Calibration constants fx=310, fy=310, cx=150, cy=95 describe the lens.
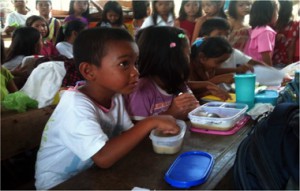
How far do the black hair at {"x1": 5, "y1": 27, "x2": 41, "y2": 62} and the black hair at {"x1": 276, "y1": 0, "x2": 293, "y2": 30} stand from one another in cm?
247

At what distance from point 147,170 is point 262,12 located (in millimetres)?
2574

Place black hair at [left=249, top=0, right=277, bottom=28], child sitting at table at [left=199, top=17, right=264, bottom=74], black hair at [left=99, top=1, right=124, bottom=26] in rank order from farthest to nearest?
black hair at [left=99, top=1, right=124, bottom=26], black hair at [left=249, top=0, right=277, bottom=28], child sitting at table at [left=199, top=17, right=264, bottom=74]

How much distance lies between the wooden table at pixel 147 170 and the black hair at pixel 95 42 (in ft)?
1.16

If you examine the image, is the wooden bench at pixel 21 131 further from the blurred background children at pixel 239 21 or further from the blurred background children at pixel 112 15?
the blurred background children at pixel 112 15

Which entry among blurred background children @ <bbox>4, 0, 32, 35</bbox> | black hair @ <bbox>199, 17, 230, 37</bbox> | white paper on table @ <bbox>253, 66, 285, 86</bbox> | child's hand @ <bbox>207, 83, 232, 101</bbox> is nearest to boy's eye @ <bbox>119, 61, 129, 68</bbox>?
child's hand @ <bbox>207, 83, 232, 101</bbox>

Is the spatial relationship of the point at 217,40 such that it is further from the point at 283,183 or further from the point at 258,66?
the point at 283,183

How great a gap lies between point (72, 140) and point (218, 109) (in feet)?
2.12

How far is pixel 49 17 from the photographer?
13.8ft

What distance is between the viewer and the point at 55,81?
83.4 inches

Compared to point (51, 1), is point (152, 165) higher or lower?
lower

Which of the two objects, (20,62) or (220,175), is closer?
(220,175)

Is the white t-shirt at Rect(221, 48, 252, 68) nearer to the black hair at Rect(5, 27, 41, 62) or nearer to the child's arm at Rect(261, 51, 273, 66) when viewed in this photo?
the child's arm at Rect(261, 51, 273, 66)

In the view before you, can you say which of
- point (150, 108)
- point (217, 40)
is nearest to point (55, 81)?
point (150, 108)

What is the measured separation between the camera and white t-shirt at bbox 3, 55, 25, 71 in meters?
3.01
